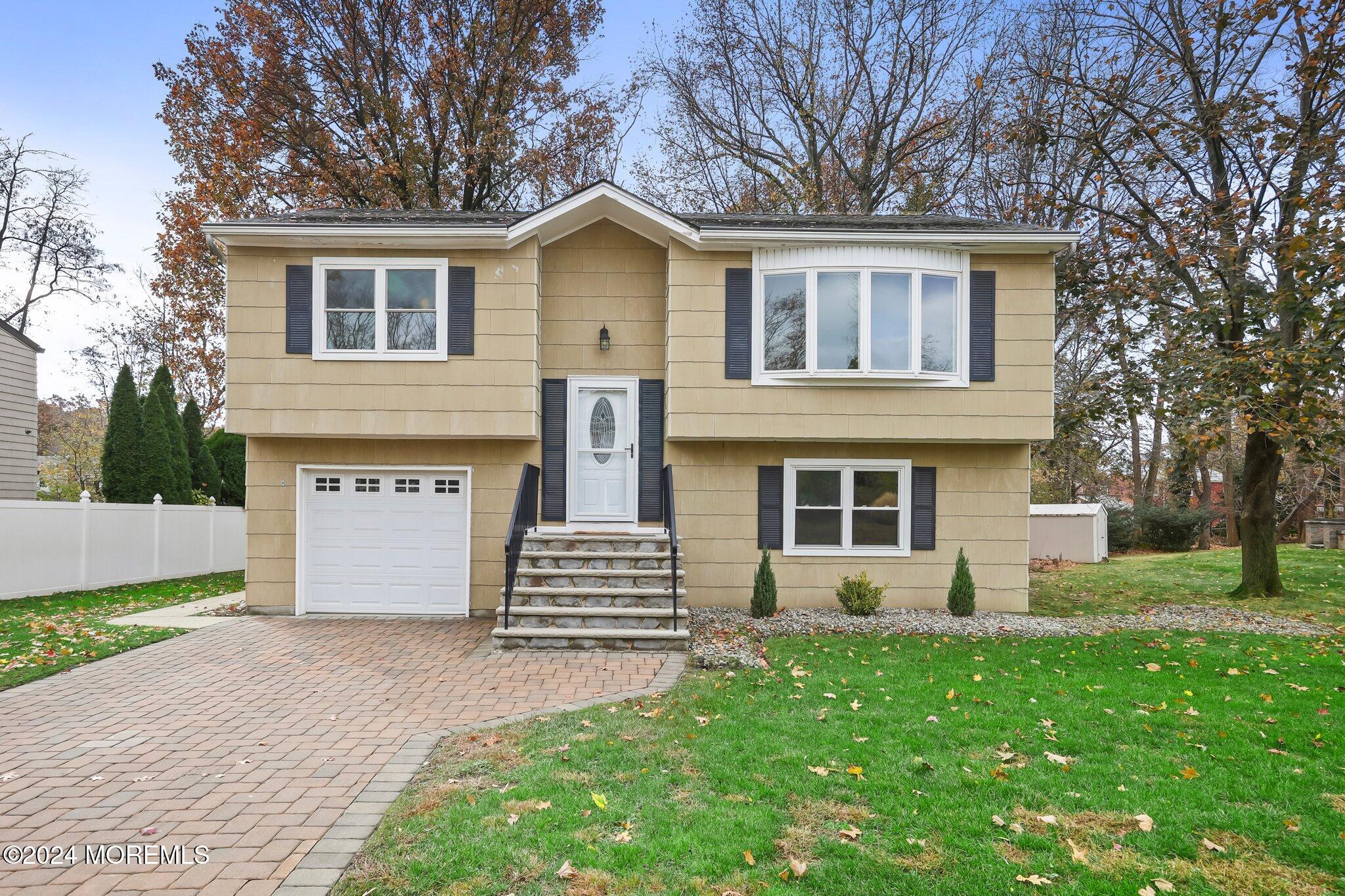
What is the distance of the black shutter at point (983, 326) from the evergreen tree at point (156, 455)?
52.8ft

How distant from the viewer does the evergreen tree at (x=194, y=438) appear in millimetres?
17922

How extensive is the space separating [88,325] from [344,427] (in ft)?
79.3

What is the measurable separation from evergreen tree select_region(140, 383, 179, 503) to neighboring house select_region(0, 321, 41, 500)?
437 cm

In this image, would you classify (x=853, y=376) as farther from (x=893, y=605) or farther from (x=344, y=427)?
(x=344, y=427)

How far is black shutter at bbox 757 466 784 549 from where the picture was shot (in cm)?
1041

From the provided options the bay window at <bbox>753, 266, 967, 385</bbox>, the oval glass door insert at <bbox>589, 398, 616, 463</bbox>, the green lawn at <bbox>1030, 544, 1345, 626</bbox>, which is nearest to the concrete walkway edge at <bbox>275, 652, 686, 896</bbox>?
the oval glass door insert at <bbox>589, 398, 616, 463</bbox>

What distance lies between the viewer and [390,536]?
10297mm

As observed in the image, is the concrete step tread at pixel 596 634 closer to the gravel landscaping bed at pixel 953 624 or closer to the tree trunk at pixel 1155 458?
the gravel landscaping bed at pixel 953 624

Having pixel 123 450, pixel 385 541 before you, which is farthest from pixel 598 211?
pixel 123 450

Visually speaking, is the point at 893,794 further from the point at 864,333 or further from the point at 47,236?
the point at 47,236

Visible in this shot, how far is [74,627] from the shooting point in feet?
29.4

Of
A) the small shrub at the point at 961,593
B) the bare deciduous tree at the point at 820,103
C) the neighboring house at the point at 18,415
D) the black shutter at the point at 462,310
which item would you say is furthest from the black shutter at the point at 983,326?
the neighboring house at the point at 18,415

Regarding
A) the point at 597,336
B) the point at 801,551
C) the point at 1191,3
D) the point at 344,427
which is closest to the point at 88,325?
the point at 344,427

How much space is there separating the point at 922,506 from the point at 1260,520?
608cm
